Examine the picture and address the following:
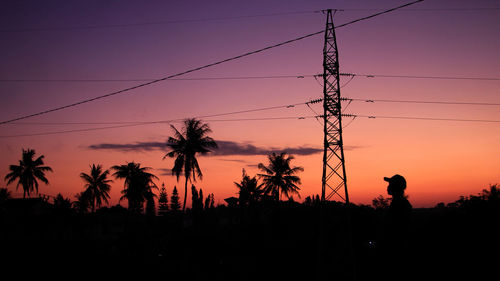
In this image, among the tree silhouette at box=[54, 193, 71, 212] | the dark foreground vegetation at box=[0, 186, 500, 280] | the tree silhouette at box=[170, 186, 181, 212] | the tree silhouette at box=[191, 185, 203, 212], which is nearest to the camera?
the dark foreground vegetation at box=[0, 186, 500, 280]

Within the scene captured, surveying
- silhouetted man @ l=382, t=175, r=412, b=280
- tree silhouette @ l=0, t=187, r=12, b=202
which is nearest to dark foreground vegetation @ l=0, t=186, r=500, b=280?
silhouetted man @ l=382, t=175, r=412, b=280

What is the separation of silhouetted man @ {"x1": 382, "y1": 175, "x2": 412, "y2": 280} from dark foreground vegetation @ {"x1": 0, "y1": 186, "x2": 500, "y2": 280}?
0.20 feet

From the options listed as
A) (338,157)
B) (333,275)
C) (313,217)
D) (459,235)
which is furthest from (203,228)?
(459,235)

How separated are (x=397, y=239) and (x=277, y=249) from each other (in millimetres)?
28774

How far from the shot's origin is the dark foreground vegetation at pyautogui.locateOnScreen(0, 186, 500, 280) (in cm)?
1988

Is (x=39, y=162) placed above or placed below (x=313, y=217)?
above

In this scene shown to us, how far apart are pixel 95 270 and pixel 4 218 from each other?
108 feet

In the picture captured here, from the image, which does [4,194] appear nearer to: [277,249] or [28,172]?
[28,172]

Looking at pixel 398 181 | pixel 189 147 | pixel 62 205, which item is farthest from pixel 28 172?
pixel 398 181

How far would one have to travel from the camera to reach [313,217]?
43.3m

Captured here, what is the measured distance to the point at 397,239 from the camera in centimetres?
471

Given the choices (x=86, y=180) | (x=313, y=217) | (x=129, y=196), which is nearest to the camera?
(x=313, y=217)

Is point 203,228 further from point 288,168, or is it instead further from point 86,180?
point 86,180

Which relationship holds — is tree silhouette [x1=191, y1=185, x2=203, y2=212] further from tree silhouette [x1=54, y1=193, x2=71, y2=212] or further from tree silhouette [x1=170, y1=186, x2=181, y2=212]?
tree silhouette [x1=170, y1=186, x2=181, y2=212]
